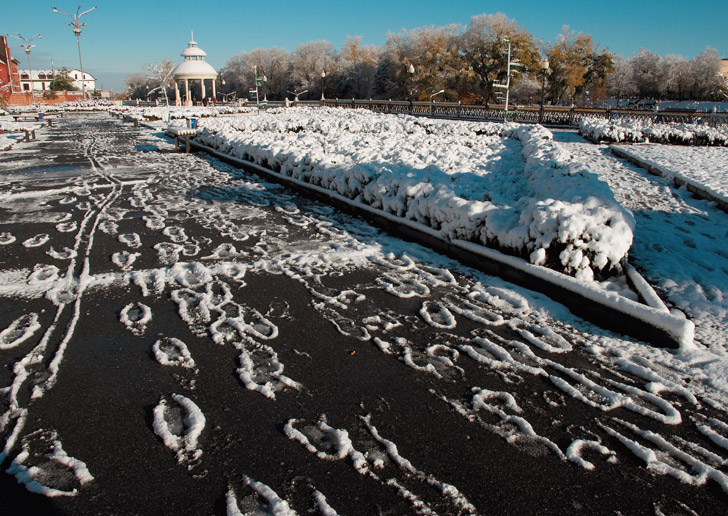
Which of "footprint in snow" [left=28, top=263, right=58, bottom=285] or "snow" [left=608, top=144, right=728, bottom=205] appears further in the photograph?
"snow" [left=608, top=144, right=728, bottom=205]

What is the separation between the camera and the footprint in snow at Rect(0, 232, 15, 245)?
257 inches

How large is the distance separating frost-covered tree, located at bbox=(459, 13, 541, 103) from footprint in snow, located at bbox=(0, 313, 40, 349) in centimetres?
5874

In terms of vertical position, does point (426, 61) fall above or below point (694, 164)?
above

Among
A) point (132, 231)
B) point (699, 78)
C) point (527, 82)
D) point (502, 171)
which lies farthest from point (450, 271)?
point (699, 78)

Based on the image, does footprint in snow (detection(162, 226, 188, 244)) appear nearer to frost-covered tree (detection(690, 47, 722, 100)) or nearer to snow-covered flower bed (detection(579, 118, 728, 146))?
snow-covered flower bed (detection(579, 118, 728, 146))

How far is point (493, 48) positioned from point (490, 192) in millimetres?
60046

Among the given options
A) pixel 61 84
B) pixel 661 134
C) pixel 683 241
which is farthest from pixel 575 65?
pixel 61 84

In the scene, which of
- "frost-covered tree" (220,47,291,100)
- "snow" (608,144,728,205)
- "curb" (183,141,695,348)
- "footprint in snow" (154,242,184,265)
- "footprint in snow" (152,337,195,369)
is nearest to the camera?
"footprint in snow" (152,337,195,369)

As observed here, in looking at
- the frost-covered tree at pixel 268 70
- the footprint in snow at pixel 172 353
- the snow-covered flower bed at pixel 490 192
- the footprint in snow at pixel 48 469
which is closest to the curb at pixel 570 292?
the snow-covered flower bed at pixel 490 192

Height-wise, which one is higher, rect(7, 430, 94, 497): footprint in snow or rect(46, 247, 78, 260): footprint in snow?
rect(46, 247, 78, 260): footprint in snow

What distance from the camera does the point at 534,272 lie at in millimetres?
4879

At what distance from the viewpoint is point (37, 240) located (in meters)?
6.66

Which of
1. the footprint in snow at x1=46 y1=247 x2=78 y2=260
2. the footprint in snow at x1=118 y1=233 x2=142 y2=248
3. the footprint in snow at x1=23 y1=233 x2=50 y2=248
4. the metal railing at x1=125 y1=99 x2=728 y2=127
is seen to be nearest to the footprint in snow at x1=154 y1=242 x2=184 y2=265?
the footprint in snow at x1=118 y1=233 x2=142 y2=248

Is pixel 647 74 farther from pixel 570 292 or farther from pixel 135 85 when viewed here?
pixel 135 85
